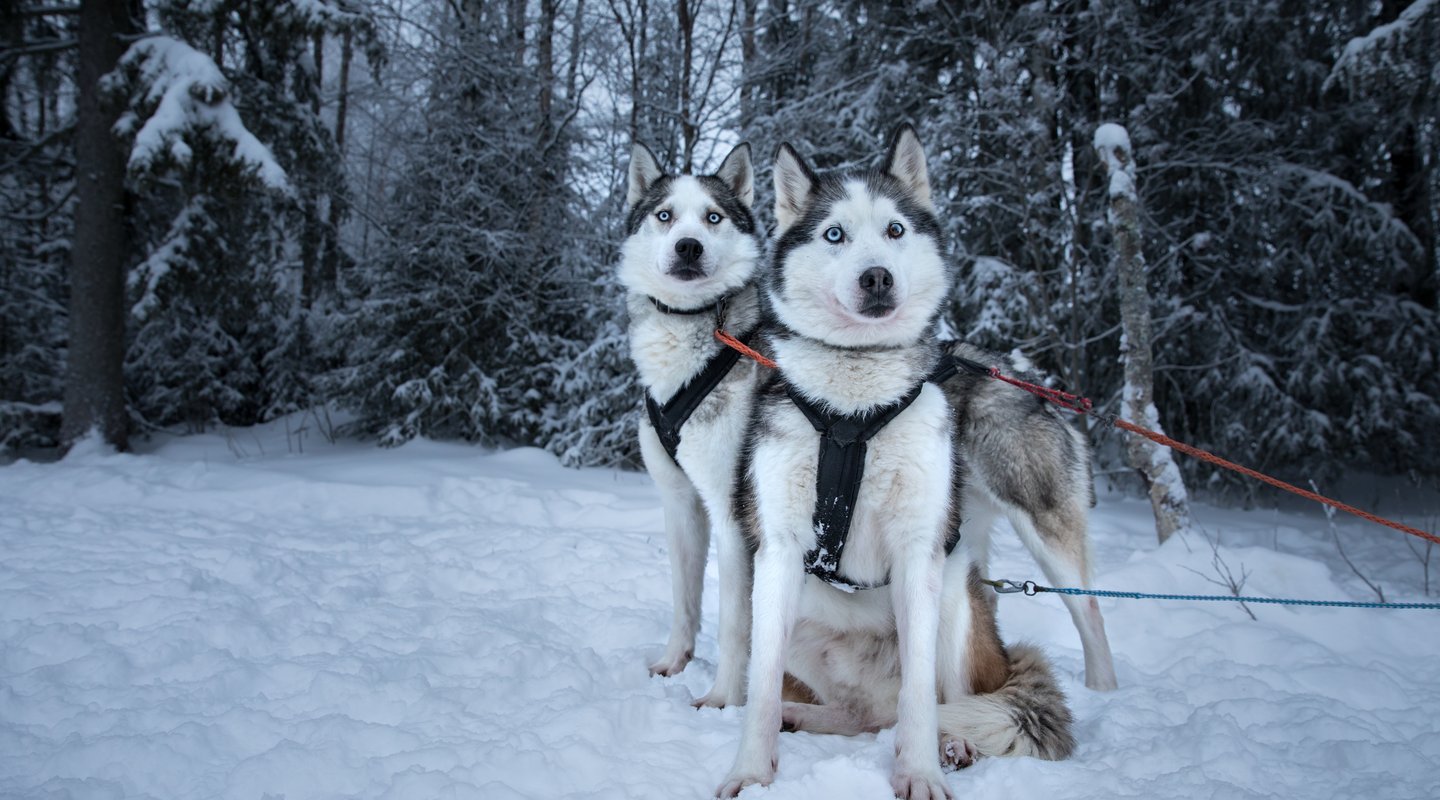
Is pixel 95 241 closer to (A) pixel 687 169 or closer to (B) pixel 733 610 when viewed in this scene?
(A) pixel 687 169

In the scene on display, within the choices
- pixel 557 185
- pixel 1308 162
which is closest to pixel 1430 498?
pixel 1308 162

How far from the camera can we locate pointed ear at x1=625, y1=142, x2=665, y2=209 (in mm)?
3637

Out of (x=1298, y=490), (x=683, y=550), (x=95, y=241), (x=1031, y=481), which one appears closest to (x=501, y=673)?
(x=683, y=550)

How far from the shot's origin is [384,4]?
10008mm

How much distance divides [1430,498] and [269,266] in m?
15.9

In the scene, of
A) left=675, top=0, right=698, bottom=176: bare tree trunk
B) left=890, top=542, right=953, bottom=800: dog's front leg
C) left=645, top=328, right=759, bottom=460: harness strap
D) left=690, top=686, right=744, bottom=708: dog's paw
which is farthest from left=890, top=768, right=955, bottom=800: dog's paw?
left=675, top=0, right=698, bottom=176: bare tree trunk

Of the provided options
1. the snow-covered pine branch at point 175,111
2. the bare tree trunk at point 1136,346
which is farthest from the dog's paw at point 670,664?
the snow-covered pine branch at point 175,111

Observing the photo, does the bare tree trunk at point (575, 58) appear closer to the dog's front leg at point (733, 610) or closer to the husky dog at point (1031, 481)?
the husky dog at point (1031, 481)

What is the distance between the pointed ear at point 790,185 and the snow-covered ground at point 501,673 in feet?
5.92

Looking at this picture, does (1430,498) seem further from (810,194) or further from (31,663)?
(31,663)

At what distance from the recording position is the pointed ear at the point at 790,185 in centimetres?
249

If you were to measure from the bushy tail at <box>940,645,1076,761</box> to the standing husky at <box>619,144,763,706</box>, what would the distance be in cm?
84

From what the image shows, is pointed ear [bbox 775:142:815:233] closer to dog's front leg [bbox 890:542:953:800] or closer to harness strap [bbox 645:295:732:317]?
harness strap [bbox 645:295:732:317]

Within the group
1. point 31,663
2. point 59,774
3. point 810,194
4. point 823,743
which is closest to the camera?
point 59,774
